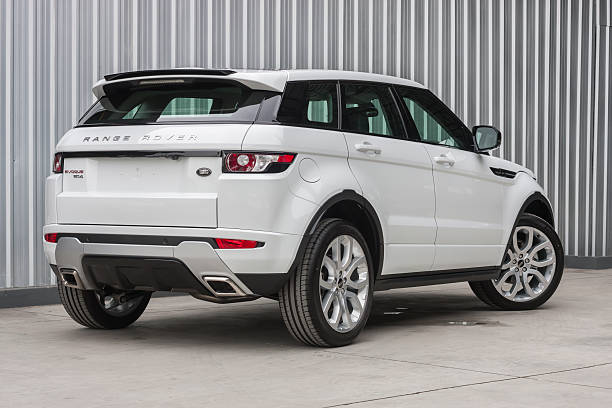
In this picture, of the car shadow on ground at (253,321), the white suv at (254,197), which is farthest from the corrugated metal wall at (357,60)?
the white suv at (254,197)

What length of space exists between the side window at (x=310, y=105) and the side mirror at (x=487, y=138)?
1695mm

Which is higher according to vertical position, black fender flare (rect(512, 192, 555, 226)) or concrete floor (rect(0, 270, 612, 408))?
black fender flare (rect(512, 192, 555, 226))

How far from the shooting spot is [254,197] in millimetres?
6598

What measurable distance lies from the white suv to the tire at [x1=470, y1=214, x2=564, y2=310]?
1.02 meters

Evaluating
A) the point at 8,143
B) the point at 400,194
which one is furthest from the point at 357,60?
the point at 400,194

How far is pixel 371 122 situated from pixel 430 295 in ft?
11.4

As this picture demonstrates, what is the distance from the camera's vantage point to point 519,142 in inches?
568

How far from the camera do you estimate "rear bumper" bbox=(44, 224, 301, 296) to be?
6652 millimetres

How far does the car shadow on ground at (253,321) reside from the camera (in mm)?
7629

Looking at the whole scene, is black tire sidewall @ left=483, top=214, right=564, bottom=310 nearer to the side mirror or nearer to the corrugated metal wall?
the side mirror

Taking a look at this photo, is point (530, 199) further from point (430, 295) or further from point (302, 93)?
point (302, 93)

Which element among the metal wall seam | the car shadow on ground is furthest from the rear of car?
the metal wall seam

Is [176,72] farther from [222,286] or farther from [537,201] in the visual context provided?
[537,201]

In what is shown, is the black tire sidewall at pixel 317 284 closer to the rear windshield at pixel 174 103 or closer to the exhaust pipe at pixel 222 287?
the exhaust pipe at pixel 222 287
